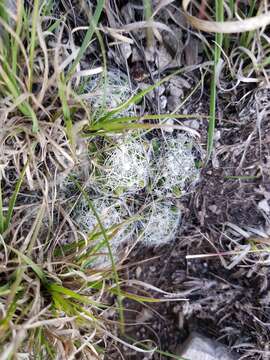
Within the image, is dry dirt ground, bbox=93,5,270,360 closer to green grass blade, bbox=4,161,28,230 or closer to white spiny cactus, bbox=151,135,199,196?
white spiny cactus, bbox=151,135,199,196

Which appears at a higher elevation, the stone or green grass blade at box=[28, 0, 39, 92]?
green grass blade at box=[28, 0, 39, 92]

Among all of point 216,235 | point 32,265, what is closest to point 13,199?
point 32,265

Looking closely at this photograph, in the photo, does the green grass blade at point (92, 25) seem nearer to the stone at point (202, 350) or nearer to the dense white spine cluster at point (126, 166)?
the dense white spine cluster at point (126, 166)

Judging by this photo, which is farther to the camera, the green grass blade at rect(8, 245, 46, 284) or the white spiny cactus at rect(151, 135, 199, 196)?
the white spiny cactus at rect(151, 135, 199, 196)

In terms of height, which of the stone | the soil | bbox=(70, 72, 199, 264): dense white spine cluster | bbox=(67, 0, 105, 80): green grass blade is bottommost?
the stone

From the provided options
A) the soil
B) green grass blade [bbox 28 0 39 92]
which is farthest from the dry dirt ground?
green grass blade [bbox 28 0 39 92]

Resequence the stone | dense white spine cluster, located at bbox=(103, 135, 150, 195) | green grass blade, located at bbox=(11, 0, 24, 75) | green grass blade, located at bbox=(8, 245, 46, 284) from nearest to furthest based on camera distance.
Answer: green grass blade, located at bbox=(11, 0, 24, 75) → green grass blade, located at bbox=(8, 245, 46, 284) → dense white spine cluster, located at bbox=(103, 135, 150, 195) → the stone

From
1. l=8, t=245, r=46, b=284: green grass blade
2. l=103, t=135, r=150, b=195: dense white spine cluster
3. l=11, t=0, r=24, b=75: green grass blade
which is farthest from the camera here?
l=103, t=135, r=150, b=195: dense white spine cluster

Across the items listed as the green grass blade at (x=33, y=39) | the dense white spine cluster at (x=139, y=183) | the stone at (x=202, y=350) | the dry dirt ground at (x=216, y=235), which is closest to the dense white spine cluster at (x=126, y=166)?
the dense white spine cluster at (x=139, y=183)

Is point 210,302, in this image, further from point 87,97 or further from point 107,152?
point 87,97
